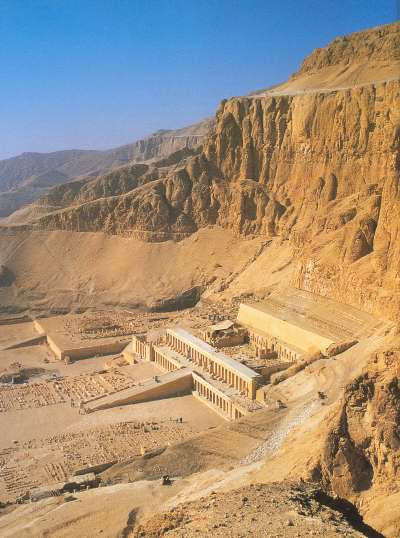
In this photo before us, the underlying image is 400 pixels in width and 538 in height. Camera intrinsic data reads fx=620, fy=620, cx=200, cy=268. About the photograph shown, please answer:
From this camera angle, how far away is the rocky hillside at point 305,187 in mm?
40250

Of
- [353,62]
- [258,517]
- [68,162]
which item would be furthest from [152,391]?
[68,162]

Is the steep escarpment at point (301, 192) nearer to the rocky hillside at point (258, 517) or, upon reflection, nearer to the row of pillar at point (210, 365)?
the row of pillar at point (210, 365)

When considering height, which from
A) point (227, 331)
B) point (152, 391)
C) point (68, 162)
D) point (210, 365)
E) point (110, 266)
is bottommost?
point (152, 391)

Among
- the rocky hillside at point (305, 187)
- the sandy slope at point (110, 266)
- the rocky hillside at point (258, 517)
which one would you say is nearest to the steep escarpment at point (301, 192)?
the rocky hillside at point (305, 187)

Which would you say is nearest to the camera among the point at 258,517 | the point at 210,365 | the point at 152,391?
the point at 258,517

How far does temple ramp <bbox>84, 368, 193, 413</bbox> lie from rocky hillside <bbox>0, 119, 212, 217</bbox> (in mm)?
94741

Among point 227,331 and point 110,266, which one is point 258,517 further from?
point 110,266

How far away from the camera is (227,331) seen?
142 feet

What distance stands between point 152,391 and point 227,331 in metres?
8.04

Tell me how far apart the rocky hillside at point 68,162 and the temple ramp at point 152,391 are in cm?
9474

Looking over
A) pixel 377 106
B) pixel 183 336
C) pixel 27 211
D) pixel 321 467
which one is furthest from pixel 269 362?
pixel 27 211

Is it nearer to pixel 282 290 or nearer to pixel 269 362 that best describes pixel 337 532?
pixel 269 362

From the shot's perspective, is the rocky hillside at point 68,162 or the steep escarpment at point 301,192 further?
the rocky hillside at point 68,162

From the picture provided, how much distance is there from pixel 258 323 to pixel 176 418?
11294 millimetres
